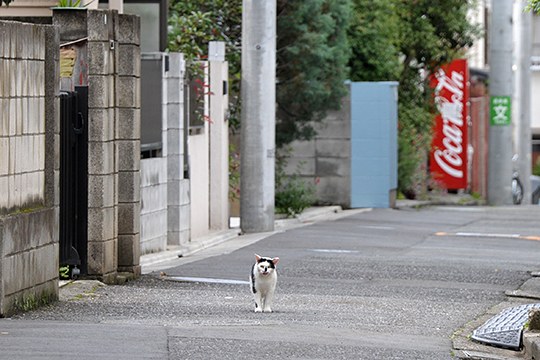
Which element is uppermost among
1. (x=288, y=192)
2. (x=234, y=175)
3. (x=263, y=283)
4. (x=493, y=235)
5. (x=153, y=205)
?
(x=234, y=175)

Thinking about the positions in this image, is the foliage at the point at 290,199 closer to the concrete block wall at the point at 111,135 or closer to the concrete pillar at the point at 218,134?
the concrete pillar at the point at 218,134

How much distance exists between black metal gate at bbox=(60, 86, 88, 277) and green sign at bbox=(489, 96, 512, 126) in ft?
70.3

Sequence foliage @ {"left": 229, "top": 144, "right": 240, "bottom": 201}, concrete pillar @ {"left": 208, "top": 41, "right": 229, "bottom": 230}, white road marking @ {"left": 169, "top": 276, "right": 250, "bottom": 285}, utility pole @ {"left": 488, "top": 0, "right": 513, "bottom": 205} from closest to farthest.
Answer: white road marking @ {"left": 169, "top": 276, "right": 250, "bottom": 285}, concrete pillar @ {"left": 208, "top": 41, "right": 229, "bottom": 230}, foliage @ {"left": 229, "top": 144, "right": 240, "bottom": 201}, utility pole @ {"left": 488, "top": 0, "right": 513, "bottom": 205}

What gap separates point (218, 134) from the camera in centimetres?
2111

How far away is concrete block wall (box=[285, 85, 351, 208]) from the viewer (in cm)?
2783

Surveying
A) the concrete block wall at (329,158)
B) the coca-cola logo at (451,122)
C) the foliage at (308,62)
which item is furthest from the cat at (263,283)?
the coca-cola logo at (451,122)

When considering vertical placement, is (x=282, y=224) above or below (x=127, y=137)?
below

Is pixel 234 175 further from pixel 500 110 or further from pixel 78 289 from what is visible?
pixel 500 110

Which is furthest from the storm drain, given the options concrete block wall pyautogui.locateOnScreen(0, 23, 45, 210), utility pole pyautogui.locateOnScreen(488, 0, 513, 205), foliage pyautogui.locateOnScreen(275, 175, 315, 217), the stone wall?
utility pole pyautogui.locateOnScreen(488, 0, 513, 205)

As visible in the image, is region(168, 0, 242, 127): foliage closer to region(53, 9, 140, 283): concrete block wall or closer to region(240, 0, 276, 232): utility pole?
region(240, 0, 276, 232): utility pole

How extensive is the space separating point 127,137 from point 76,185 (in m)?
0.89

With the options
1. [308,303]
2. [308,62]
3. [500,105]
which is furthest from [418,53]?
[308,303]

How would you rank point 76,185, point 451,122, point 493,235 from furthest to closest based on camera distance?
point 451,122 < point 493,235 < point 76,185

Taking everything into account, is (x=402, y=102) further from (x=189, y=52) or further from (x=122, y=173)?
(x=122, y=173)
